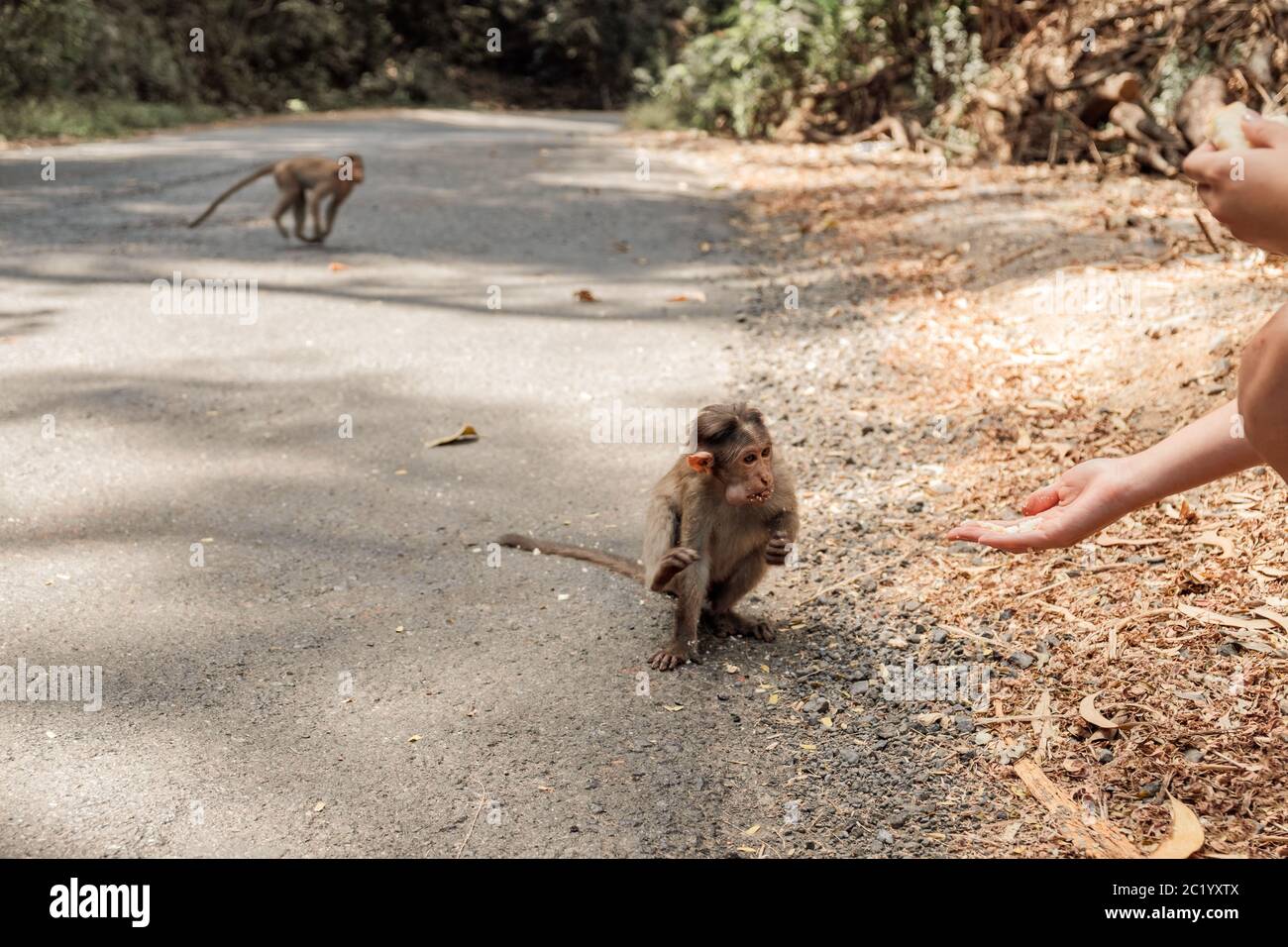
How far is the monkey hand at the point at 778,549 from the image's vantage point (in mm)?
4402

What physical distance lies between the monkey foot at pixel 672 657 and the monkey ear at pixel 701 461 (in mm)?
664

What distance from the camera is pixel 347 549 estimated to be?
5.32 metres

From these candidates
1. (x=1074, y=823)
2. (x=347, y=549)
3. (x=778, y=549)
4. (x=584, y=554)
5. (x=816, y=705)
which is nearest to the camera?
(x=1074, y=823)

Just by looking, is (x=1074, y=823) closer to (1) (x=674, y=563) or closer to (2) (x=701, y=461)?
(1) (x=674, y=563)

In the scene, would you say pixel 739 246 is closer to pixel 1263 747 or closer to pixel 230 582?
pixel 230 582

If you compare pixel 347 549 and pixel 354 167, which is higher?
pixel 354 167

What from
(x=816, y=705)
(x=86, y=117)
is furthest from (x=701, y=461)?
(x=86, y=117)

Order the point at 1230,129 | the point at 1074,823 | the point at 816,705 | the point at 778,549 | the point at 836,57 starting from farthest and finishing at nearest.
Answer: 1. the point at 836,57
2. the point at 778,549
3. the point at 816,705
4. the point at 1074,823
5. the point at 1230,129

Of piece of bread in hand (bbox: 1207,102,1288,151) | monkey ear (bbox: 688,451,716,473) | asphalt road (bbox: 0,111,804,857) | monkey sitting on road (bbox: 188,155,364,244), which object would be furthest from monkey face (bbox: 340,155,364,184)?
piece of bread in hand (bbox: 1207,102,1288,151)

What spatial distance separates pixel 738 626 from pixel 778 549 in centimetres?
42

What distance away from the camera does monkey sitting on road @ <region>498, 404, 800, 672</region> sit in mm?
4285

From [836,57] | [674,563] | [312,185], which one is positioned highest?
[836,57]

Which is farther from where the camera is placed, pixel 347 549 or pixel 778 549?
pixel 347 549

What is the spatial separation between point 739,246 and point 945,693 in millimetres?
8424
